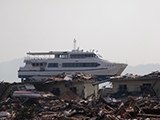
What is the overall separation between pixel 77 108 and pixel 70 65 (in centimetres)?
3074

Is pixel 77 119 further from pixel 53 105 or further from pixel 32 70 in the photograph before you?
pixel 32 70

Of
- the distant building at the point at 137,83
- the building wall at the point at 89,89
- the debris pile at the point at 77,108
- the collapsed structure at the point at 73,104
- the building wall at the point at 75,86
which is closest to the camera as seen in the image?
the debris pile at the point at 77,108

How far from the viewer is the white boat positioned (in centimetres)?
5409

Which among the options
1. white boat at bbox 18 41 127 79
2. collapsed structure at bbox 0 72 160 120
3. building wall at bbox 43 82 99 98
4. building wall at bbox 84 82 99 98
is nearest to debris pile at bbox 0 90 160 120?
collapsed structure at bbox 0 72 160 120

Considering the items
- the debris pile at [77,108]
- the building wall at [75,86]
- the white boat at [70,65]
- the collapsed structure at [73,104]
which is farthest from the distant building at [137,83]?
the white boat at [70,65]

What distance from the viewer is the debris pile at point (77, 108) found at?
66.2ft

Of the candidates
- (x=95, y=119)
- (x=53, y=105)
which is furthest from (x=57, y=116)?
(x=53, y=105)

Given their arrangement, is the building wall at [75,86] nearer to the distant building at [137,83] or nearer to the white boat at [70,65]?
the distant building at [137,83]

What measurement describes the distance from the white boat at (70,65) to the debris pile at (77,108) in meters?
21.9

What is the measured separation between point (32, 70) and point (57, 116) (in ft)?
115

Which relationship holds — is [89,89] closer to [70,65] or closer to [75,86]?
[75,86]

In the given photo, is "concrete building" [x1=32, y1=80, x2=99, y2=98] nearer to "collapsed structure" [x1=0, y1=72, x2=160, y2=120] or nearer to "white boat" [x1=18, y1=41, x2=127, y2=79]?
"collapsed structure" [x1=0, y1=72, x2=160, y2=120]

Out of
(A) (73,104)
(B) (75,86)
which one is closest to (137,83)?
(B) (75,86)

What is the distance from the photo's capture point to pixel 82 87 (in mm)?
36000
